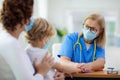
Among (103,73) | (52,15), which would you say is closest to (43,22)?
(103,73)

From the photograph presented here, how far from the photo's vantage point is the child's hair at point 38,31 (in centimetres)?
171

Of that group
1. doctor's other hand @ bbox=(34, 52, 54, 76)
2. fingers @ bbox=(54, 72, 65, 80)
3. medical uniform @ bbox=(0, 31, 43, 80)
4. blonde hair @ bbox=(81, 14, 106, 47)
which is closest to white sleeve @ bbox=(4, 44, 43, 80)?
medical uniform @ bbox=(0, 31, 43, 80)

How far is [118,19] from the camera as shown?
6801 millimetres

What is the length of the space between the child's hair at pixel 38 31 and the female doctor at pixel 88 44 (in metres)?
0.65

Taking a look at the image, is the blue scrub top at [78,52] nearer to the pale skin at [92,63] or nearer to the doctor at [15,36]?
the pale skin at [92,63]

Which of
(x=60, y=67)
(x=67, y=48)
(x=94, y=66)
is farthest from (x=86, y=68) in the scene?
(x=67, y=48)

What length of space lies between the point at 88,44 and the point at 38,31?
863 mm

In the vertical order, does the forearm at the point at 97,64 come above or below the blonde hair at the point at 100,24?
below

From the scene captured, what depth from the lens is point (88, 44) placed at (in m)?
2.47

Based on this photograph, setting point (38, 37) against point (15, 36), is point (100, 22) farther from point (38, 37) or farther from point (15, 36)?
point (15, 36)

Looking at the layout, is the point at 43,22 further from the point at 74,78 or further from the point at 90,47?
the point at 90,47

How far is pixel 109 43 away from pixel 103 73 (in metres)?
5.10

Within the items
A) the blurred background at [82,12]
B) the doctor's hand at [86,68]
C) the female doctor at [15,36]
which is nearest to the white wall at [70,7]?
the blurred background at [82,12]

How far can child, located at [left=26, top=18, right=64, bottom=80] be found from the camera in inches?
66.3
